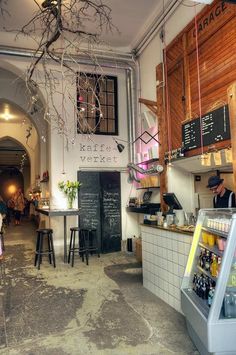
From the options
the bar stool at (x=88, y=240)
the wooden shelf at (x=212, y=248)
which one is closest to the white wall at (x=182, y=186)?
the bar stool at (x=88, y=240)

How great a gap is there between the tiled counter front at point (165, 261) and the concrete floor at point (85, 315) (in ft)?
0.48

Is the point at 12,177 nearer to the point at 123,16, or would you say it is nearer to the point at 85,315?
the point at 123,16

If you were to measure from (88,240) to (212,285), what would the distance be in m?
4.18

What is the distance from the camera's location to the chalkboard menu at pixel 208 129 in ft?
12.3

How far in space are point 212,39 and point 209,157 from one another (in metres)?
1.75

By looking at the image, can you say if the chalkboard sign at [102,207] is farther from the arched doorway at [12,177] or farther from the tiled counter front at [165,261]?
the arched doorway at [12,177]

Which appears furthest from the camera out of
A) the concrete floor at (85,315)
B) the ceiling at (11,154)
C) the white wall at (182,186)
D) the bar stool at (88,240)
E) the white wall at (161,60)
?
the ceiling at (11,154)

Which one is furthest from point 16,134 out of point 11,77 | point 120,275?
point 120,275

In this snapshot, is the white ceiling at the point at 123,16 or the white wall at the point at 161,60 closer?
the white wall at the point at 161,60

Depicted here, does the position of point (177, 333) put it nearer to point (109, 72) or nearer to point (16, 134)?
point (109, 72)

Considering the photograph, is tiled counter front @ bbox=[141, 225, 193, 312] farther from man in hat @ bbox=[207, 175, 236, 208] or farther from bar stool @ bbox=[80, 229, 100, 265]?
bar stool @ bbox=[80, 229, 100, 265]

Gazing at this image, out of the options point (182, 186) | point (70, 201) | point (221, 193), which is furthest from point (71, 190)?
point (221, 193)

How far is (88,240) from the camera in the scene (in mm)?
6383

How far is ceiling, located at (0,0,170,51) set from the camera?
5.68 metres
